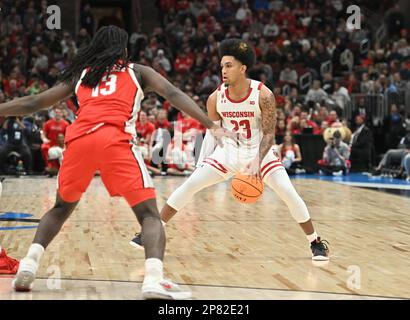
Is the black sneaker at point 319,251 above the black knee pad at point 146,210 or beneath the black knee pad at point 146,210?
beneath

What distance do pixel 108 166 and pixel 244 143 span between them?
2199 mm

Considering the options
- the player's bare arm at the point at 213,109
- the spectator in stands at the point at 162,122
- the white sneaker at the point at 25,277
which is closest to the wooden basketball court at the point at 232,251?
the white sneaker at the point at 25,277

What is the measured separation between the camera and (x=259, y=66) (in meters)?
21.6

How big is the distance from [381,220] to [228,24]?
52.5 ft

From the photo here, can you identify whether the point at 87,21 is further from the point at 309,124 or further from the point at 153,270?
the point at 153,270

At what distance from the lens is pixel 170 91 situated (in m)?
5.06

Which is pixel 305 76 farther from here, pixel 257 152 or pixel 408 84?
pixel 257 152

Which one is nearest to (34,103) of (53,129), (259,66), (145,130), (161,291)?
(161,291)

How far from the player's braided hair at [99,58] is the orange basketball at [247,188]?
1764mm

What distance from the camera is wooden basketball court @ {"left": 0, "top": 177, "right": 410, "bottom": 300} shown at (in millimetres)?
5262

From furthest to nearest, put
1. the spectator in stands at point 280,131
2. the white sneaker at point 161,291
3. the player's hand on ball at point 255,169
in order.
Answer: the spectator in stands at point 280,131
the player's hand on ball at point 255,169
the white sneaker at point 161,291

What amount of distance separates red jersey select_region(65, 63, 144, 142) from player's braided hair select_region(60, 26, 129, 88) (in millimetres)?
46

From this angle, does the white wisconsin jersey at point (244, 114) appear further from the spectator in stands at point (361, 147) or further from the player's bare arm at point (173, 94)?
the spectator in stands at point (361, 147)

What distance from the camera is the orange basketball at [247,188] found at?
21.5 feet
